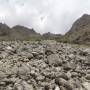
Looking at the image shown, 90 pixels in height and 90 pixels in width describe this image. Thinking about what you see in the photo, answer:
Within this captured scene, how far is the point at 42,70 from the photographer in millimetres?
10203

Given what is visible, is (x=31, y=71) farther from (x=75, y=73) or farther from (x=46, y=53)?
(x=46, y=53)

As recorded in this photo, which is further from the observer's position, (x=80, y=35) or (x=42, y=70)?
(x=80, y=35)

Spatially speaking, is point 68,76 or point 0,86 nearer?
point 0,86

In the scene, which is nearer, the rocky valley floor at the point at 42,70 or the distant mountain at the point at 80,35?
the rocky valley floor at the point at 42,70

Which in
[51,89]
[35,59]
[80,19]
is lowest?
[51,89]

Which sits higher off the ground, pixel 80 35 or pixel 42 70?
pixel 80 35

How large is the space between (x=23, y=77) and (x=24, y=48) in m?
4.60

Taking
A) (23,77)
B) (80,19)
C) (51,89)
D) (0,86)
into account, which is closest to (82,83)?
(51,89)

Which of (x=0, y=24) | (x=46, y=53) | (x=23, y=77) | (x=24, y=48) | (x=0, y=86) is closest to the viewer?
(x=0, y=86)

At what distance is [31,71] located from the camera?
387 inches

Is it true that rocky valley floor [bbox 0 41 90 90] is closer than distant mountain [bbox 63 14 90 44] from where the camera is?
Yes

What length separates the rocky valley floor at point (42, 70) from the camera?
8.95 m

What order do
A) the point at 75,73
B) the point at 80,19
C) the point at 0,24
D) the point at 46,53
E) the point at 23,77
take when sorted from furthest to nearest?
the point at 0,24 < the point at 80,19 < the point at 46,53 < the point at 75,73 < the point at 23,77

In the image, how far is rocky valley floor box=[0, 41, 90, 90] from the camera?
8953mm
